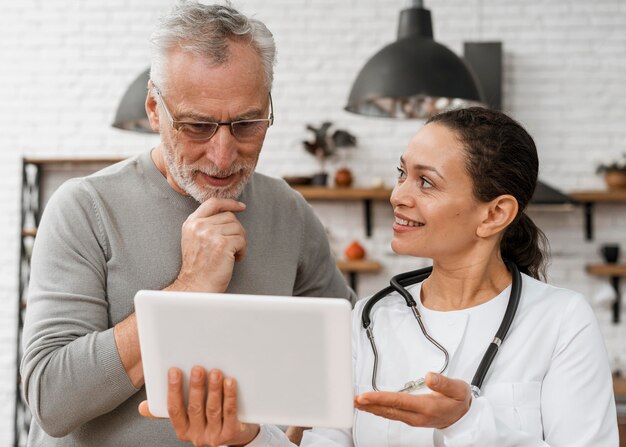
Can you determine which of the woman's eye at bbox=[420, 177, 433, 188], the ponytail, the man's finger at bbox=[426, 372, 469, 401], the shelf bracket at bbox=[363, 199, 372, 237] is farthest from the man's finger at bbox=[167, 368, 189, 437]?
the shelf bracket at bbox=[363, 199, 372, 237]

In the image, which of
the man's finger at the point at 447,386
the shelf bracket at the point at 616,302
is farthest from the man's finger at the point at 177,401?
the shelf bracket at the point at 616,302

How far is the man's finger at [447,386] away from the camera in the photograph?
3.99 ft

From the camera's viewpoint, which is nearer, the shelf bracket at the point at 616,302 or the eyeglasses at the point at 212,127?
the eyeglasses at the point at 212,127

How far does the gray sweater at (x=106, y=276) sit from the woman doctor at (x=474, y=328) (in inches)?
8.7

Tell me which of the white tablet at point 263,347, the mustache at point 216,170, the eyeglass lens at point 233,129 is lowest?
the white tablet at point 263,347

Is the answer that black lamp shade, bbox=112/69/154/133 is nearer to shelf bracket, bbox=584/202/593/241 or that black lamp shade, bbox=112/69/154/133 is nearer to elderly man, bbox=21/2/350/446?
elderly man, bbox=21/2/350/446

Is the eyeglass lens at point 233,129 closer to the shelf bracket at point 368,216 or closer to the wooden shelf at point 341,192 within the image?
the wooden shelf at point 341,192

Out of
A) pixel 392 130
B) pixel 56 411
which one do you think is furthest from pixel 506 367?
pixel 392 130

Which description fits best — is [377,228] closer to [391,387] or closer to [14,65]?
[14,65]

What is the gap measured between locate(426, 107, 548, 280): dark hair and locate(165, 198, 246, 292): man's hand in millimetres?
482

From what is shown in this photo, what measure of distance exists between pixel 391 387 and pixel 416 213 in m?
0.34

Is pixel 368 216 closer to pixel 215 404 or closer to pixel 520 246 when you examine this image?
pixel 520 246

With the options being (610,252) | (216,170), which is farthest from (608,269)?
(216,170)

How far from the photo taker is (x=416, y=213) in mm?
1632
